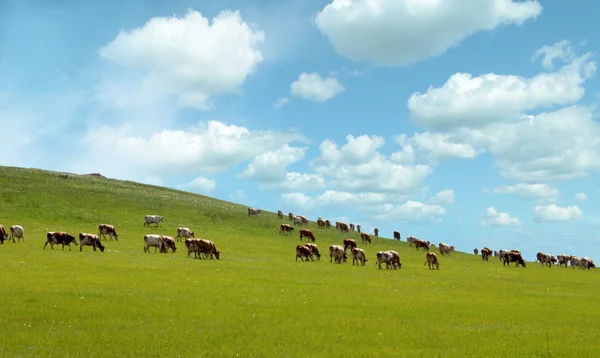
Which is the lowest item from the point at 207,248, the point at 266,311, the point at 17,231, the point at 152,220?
the point at 266,311

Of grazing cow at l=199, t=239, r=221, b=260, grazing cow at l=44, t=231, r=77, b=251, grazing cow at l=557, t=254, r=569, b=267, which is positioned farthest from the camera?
grazing cow at l=557, t=254, r=569, b=267

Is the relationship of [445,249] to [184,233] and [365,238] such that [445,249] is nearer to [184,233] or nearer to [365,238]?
[365,238]

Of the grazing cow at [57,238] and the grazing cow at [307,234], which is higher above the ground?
the grazing cow at [307,234]

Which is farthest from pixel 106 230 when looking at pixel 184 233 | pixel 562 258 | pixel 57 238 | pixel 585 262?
pixel 585 262

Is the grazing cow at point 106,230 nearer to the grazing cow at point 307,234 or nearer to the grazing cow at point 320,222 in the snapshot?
the grazing cow at point 307,234

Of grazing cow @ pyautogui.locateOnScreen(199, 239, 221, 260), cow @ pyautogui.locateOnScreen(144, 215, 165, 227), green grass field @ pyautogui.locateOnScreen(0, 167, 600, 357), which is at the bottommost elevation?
green grass field @ pyautogui.locateOnScreen(0, 167, 600, 357)

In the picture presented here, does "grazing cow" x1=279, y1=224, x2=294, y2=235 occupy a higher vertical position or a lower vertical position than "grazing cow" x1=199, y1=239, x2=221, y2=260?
higher

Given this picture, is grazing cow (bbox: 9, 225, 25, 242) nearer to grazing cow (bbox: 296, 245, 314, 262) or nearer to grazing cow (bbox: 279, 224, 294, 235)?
grazing cow (bbox: 296, 245, 314, 262)

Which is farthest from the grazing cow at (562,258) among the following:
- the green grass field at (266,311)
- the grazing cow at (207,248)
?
the grazing cow at (207,248)

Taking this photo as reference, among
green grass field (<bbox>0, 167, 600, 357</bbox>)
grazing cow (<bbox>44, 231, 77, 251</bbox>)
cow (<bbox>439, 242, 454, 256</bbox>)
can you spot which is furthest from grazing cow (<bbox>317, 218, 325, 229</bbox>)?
grazing cow (<bbox>44, 231, 77, 251</bbox>)

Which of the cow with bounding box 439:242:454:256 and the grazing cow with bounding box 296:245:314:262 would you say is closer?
the grazing cow with bounding box 296:245:314:262

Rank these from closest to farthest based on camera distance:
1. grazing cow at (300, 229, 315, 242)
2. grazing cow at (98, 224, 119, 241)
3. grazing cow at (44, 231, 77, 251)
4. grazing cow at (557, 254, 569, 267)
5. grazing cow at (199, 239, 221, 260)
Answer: grazing cow at (44, 231, 77, 251)
grazing cow at (199, 239, 221, 260)
grazing cow at (98, 224, 119, 241)
grazing cow at (300, 229, 315, 242)
grazing cow at (557, 254, 569, 267)

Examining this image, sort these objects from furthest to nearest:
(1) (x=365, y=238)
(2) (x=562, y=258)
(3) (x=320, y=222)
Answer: (3) (x=320, y=222)
(1) (x=365, y=238)
(2) (x=562, y=258)

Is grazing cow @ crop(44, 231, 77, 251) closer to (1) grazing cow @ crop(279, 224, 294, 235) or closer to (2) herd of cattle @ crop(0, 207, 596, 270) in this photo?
(2) herd of cattle @ crop(0, 207, 596, 270)
